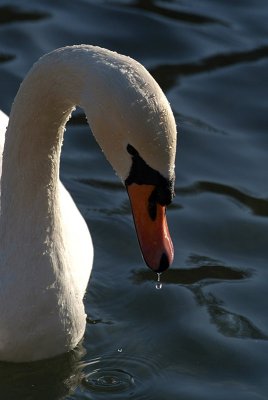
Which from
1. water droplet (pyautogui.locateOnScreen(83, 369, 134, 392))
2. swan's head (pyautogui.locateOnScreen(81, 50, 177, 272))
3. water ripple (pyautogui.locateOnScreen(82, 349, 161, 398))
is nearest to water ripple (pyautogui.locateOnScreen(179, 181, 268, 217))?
water ripple (pyautogui.locateOnScreen(82, 349, 161, 398))

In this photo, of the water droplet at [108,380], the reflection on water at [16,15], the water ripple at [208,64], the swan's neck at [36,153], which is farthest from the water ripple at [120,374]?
the reflection on water at [16,15]

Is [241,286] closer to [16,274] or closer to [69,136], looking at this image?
[16,274]

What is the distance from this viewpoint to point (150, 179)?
5.76 m

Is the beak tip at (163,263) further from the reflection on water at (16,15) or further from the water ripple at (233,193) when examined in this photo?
the reflection on water at (16,15)

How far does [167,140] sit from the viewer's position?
5.55 meters

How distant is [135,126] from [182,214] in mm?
2890

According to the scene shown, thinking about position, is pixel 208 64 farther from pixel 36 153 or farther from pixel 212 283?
pixel 36 153

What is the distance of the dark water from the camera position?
676 cm

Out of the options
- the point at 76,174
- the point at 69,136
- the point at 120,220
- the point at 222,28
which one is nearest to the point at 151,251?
the point at 120,220

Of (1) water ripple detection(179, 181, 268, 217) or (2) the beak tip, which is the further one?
(1) water ripple detection(179, 181, 268, 217)

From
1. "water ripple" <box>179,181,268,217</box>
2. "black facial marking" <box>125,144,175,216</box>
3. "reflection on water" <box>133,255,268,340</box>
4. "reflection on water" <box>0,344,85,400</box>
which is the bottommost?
"reflection on water" <box>0,344,85,400</box>

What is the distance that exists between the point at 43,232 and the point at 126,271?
1303 mm

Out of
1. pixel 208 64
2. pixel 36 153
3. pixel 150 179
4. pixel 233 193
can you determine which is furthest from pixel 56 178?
pixel 208 64

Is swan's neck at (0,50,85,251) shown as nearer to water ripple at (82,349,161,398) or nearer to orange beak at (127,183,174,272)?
orange beak at (127,183,174,272)
